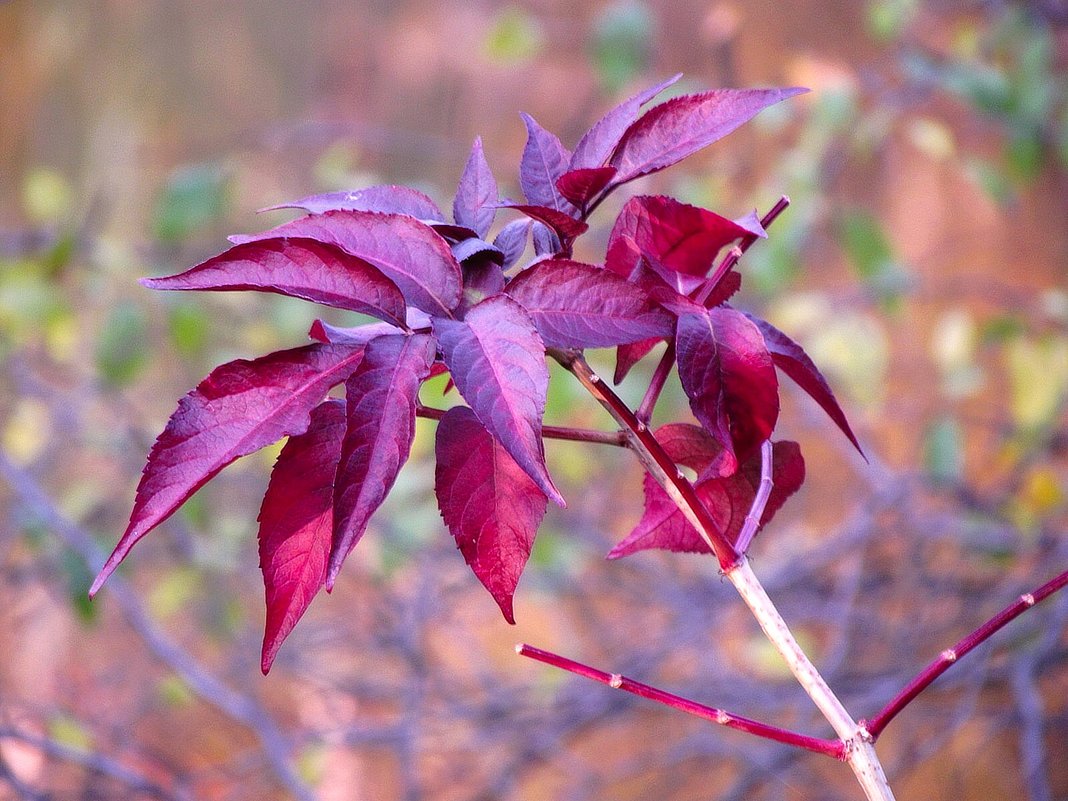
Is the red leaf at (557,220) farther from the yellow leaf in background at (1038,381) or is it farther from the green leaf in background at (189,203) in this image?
the yellow leaf in background at (1038,381)

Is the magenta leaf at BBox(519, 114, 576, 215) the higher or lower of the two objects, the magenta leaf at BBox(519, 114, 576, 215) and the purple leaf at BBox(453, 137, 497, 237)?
the higher

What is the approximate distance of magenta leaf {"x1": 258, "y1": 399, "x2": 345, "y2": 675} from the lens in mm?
301

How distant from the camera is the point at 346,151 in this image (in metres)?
1.74

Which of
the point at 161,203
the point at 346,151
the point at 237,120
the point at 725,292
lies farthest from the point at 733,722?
the point at 237,120

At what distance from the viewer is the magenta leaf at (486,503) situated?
304 millimetres

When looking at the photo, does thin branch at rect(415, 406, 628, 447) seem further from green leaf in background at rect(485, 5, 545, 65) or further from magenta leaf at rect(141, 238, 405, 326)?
green leaf in background at rect(485, 5, 545, 65)

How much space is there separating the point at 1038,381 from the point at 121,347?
1.09 meters

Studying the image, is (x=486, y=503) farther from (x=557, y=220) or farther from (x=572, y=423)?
(x=572, y=423)

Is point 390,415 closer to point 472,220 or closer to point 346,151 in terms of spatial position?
point 472,220

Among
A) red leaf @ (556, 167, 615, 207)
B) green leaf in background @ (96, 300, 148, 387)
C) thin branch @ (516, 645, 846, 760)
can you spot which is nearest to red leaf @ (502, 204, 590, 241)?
red leaf @ (556, 167, 615, 207)

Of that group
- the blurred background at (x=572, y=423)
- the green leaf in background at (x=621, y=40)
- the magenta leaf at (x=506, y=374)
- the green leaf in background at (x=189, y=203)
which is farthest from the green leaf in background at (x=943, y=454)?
the magenta leaf at (x=506, y=374)

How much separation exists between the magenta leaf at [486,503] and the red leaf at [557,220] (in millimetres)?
63

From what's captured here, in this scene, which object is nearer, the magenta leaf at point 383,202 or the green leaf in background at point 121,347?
the magenta leaf at point 383,202

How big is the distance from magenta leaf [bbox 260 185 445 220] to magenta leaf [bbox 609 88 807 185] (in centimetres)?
6
